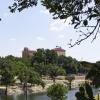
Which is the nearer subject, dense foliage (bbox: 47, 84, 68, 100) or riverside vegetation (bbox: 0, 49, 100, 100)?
riverside vegetation (bbox: 0, 49, 100, 100)

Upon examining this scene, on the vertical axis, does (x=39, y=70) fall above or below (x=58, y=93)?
above

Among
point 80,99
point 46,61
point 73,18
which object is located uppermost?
point 46,61

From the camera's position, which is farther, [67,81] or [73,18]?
[67,81]

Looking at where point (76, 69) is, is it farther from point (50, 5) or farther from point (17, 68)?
point (50, 5)

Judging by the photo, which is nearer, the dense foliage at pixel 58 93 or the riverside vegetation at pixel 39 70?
the riverside vegetation at pixel 39 70

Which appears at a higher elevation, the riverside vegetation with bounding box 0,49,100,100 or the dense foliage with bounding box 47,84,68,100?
the riverside vegetation with bounding box 0,49,100,100

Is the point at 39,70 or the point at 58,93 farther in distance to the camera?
the point at 39,70

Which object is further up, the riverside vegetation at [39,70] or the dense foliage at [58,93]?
the riverside vegetation at [39,70]

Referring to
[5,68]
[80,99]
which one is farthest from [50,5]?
[5,68]

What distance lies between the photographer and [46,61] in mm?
158875

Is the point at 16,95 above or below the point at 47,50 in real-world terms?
below

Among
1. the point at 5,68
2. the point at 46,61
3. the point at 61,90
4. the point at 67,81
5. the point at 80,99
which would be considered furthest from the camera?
the point at 46,61

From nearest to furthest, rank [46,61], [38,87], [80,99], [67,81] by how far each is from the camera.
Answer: [80,99], [38,87], [67,81], [46,61]

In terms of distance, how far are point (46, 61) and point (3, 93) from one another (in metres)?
59.1
